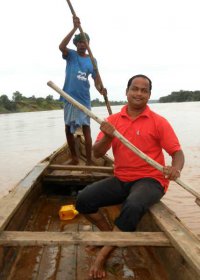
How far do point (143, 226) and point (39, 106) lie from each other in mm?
71228

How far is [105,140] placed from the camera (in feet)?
9.24

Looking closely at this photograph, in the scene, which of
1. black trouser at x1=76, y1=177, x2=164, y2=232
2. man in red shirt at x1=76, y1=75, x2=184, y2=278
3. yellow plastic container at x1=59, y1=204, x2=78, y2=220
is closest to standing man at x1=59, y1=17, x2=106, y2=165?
yellow plastic container at x1=59, y1=204, x2=78, y2=220

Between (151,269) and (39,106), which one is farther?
(39,106)

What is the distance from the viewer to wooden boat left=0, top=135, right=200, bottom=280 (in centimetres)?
216

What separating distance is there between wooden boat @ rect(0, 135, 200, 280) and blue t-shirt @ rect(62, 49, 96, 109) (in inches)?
57.1

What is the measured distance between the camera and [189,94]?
102188mm

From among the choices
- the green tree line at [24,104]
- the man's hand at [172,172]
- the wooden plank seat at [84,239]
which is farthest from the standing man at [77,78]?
the green tree line at [24,104]

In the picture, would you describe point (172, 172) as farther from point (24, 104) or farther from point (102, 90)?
point (24, 104)

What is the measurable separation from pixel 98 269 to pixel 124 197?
0.64m

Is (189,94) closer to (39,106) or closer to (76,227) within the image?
Answer: (39,106)

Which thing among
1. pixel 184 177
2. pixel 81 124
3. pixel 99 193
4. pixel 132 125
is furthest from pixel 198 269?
pixel 184 177

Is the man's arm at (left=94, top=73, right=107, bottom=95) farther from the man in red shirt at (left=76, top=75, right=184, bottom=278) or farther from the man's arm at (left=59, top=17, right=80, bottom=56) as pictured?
the man in red shirt at (left=76, top=75, right=184, bottom=278)

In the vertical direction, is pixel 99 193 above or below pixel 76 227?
above

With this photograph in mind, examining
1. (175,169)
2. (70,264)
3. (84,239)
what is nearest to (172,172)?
(175,169)
